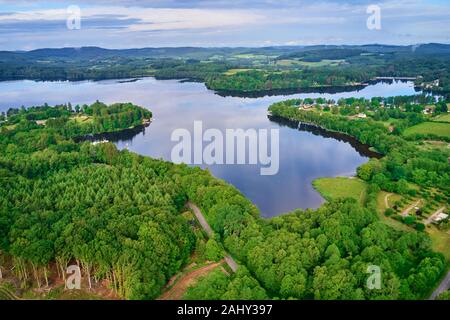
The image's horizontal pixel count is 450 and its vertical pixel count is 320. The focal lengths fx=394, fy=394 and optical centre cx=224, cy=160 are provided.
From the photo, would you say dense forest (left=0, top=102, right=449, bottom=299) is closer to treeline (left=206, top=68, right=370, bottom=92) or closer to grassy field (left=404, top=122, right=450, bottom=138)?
grassy field (left=404, top=122, right=450, bottom=138)

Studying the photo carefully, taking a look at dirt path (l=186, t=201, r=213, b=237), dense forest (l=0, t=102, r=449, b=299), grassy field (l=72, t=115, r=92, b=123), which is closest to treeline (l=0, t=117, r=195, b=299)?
dense forest (l=0, t=102, r=449, b=299)

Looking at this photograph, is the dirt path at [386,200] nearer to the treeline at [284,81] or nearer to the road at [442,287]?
the road at [442,287]

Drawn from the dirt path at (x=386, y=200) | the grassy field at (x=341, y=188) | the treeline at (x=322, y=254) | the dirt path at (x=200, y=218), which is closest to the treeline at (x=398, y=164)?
the dirt path at (x=386, y=200)

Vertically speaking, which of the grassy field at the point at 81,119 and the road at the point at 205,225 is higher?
the grassy field at the point at 81,119
